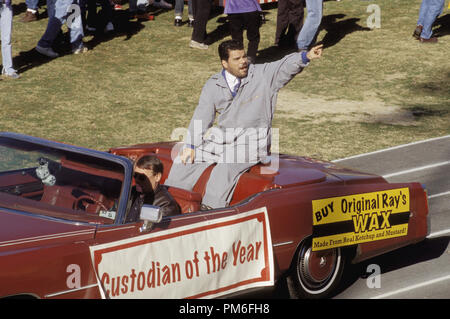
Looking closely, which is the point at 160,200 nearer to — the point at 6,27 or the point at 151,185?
the point at 151,185

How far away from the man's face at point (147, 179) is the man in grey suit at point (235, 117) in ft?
2.45

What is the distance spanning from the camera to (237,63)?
20.5 feet

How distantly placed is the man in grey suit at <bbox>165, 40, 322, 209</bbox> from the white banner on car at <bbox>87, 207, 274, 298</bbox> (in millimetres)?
935

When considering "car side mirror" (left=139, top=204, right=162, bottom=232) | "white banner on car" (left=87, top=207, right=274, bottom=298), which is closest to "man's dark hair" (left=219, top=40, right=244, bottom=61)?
"white banner on car" (left=87, top=207, right=274, bottom=298)

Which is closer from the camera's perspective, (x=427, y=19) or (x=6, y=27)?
(x=6, y=27)

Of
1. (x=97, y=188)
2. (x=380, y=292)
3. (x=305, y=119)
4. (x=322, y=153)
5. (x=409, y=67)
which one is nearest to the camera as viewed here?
(x=97, y=188)

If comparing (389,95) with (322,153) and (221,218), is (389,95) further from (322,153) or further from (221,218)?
(221,218)

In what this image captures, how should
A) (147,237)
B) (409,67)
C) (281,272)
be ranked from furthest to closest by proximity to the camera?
(409,67), (281,272), (147,237)

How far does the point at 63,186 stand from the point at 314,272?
2100 mm

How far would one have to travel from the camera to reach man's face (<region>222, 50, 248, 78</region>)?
20.5 ft

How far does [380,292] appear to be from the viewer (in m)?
6.13

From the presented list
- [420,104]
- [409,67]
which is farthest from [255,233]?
[409,67]

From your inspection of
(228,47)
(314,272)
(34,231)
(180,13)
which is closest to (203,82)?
(180,13)

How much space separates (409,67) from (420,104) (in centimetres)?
203
